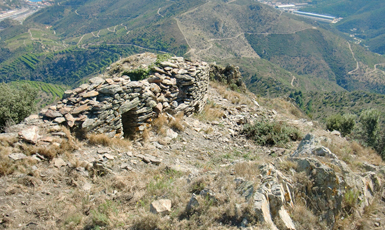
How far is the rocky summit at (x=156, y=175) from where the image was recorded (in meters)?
3.79

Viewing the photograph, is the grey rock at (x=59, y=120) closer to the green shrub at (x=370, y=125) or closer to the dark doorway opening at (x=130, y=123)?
the dark doorway opening at (x=130, y=123)

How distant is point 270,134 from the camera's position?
895cm

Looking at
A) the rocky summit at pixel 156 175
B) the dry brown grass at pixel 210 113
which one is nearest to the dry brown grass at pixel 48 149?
the rocky summit at pixel 156 175

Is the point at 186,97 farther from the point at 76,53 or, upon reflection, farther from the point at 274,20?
the point at 274,20

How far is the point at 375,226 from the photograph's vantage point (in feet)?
13.6

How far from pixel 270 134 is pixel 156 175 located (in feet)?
18.1

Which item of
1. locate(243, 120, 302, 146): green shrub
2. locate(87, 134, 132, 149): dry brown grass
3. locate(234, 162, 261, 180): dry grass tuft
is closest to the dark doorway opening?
locate(87, 134, 132, 149): dry brown grass

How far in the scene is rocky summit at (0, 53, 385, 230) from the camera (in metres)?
3.79

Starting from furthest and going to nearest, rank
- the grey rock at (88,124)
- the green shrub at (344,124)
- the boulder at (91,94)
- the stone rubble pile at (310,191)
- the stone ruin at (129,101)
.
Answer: the green shrub at (344,124), the boulder at (91,94), the stone ruin at (129,101), the grey rock at (88,124), the stone rubble pile at (310,191)

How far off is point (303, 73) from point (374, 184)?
5618 inches

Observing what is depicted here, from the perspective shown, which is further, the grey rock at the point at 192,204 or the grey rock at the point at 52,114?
the grey rock at the point at 52,114

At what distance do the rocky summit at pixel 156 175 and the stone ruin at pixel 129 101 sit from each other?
1.7 inches

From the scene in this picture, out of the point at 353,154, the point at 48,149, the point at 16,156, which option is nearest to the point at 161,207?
the point at 48,149

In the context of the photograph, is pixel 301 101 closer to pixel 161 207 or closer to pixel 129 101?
pixel 129 101
